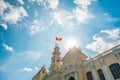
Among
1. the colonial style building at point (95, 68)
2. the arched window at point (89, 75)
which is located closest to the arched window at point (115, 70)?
the colonial style building at point (95, 68)

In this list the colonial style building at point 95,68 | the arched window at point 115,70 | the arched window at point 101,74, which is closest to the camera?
the arched window at point 115,70

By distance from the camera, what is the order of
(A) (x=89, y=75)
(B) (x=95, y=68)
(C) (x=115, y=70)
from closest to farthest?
(C) (x=115, y=70) < (B) (x=95, y=68) < (A) (x=89, y=75)

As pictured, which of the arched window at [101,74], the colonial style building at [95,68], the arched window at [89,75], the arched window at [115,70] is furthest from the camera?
the arched window at [89,75]

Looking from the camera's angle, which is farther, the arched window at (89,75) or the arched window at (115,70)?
the arched window at (89,75)

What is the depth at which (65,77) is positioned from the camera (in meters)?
26.5

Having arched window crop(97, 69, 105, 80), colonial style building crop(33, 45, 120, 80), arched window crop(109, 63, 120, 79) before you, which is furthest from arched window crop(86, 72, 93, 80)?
arched window crop(109, 63, 120, 79)

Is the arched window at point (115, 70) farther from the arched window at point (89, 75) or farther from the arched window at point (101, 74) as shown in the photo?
the arched window at point (89, 75)

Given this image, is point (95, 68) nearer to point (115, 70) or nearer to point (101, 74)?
point (101, 74)

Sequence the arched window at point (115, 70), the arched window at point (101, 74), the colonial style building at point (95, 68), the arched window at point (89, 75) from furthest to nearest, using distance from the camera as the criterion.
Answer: the arched window at point (89, 75)
the arched window at point (101, 74)
the colonial style building at point (95, 68)
the arched window at point (115, 70)

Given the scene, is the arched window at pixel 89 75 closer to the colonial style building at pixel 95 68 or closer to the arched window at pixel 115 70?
the colonial style building at pixel 95 68

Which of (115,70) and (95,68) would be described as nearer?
(115,70)

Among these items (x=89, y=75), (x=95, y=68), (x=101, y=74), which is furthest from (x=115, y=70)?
(x=89, y=75)

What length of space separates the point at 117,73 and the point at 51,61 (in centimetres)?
2384

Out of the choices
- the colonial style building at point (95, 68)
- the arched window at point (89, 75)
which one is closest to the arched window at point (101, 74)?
the colonial style building at point (95, 68)
